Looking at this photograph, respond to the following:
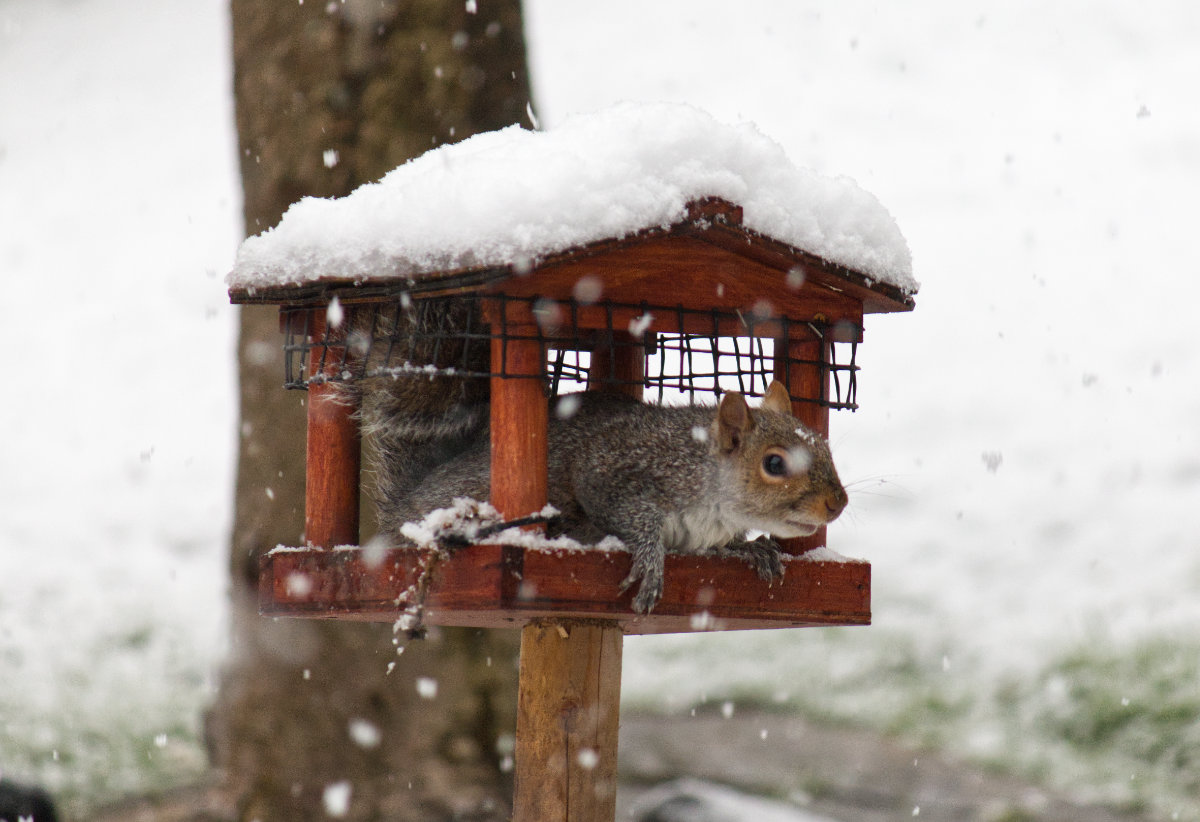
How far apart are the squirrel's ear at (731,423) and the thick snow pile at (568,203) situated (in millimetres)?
241

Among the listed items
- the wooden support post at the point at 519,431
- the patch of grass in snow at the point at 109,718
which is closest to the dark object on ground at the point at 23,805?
the patch of grass in snow at the point at 109,718

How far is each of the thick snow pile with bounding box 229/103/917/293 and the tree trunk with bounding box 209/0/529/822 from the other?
1.31 metres

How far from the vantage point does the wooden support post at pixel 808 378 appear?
2.21 metres

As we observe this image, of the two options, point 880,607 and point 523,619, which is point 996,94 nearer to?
point 880,607

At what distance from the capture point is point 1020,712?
14.4 ft

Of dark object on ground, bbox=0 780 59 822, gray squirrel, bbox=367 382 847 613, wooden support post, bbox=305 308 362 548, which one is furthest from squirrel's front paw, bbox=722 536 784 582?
dark object on ground, bbox=0 780 59 822

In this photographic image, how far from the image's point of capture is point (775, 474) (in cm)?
194

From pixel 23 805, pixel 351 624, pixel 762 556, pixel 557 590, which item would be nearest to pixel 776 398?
pixel 762 556

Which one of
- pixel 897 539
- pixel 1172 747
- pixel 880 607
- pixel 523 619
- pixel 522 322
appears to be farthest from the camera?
pixel 897 539

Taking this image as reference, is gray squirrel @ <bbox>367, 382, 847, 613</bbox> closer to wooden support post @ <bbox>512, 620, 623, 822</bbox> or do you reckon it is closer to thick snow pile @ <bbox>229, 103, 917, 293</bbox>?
wooden support post @ <bbox>512, 620, 623, 822</bbox>

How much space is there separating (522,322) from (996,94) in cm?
602

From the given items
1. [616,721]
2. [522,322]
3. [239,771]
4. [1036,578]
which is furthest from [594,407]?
[1036,578]

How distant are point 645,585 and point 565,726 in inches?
12.9

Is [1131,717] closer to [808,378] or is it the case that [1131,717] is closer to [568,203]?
[808,378]
